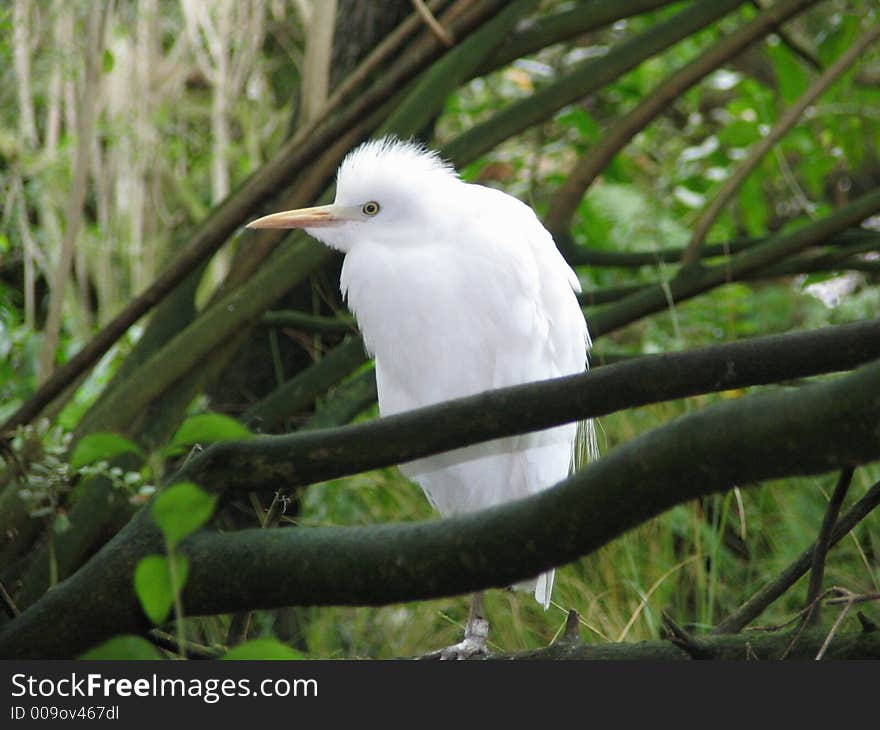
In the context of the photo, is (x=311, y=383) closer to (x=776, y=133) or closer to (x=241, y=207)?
(x=241, y=207)

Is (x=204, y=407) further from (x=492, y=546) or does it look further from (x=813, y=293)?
(x=492, y=546)

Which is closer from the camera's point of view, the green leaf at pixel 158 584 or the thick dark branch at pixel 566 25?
the green leaf at pixel 158 584

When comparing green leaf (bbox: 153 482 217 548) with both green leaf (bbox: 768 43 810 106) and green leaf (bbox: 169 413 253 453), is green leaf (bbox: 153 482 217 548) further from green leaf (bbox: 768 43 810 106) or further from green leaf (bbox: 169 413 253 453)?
green leaf (bbox: 768 43 810 106)

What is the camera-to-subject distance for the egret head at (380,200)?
1848mm

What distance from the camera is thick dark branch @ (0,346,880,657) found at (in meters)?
0.58

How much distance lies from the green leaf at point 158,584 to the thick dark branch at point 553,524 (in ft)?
0.41

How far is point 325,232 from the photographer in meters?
1.88

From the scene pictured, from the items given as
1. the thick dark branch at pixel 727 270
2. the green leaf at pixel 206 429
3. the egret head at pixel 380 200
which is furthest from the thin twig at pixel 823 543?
the thick dark branch at pixel 727 270

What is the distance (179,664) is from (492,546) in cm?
24

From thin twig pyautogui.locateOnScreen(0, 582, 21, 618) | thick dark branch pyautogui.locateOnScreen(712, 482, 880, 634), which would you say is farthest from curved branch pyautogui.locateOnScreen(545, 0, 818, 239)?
thin twig pyautogui.locateOnScreen(0, 582, 21, 618)

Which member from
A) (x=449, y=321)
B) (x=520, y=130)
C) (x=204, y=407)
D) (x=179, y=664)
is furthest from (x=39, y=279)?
(x=179, y=664)

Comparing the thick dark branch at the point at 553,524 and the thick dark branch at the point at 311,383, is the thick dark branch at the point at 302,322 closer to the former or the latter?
the thick dark branch at the point at 311,383

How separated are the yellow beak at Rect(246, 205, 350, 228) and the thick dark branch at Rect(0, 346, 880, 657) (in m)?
1.13

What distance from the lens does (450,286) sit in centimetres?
188
